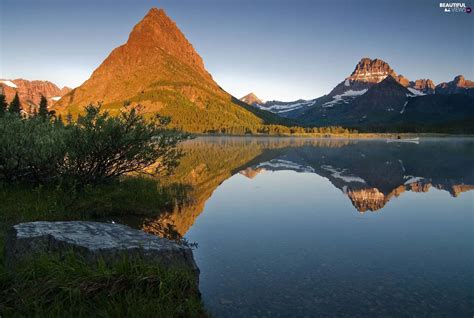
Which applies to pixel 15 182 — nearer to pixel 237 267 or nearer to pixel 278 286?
pixel 237 267

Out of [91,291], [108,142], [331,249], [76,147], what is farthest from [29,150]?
[331,249]

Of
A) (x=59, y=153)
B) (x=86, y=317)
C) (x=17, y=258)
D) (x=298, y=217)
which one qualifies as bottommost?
(x=298, y=217)

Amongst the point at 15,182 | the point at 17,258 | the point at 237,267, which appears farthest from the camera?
the point at 15,182

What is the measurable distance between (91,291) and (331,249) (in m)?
9.96

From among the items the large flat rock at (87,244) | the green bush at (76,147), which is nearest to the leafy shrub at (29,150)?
the green bush at (76,147)

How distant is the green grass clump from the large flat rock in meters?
0.37

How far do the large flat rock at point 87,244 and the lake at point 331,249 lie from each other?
1.78 metres

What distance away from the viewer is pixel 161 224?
17.9m

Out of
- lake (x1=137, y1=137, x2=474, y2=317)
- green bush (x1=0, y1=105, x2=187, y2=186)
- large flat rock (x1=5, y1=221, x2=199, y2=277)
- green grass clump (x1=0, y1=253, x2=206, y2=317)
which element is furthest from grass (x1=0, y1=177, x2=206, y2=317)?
green bush (x1=0, y1=105, x2=187, y2=186)

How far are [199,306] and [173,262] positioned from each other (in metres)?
1.54

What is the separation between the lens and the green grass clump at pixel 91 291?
725 cm

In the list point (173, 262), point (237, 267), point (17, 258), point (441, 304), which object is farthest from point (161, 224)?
point (441, 304)

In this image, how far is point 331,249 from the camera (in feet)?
47.8

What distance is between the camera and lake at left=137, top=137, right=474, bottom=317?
1002 cm
